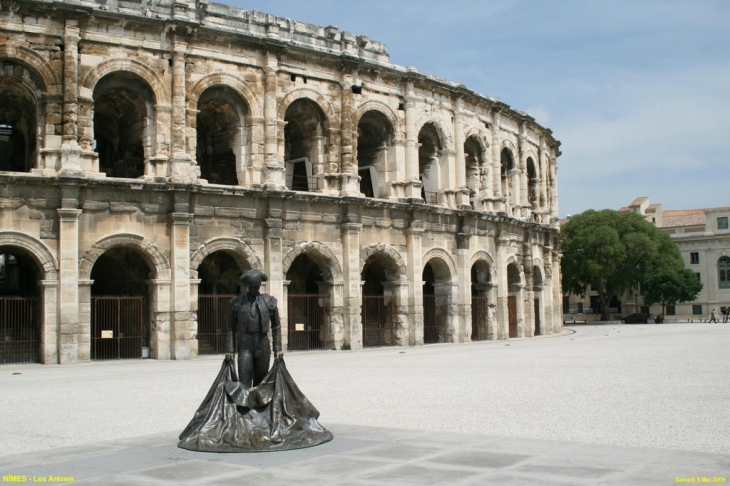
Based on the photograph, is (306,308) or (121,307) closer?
(121,307)

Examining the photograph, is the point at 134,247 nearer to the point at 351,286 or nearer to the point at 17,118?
the point at 17,118

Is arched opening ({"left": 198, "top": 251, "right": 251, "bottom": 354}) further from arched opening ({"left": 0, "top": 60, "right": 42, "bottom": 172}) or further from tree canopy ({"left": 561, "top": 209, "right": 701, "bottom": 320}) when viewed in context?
tree canopy ({"left": 561, "top": 209, "right": 701, "bottom": 320})

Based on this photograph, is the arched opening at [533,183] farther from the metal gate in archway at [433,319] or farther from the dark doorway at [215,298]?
the dark doorway at [215,298]

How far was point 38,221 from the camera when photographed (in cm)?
1945

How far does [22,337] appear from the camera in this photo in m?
21.3

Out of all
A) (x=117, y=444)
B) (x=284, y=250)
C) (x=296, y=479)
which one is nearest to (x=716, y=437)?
(x=296, y=479)

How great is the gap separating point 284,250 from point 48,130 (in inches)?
272

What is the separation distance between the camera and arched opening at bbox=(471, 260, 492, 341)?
2988cm

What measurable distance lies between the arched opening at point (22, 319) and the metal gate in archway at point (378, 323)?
973 cm

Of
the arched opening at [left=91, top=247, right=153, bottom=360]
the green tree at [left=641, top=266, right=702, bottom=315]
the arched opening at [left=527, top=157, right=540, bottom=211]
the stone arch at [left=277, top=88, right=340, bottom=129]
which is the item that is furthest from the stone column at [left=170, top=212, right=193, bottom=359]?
the green tree at [left=641, top=266, right=702, bottom=315]

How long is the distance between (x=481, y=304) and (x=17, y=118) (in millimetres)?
16798

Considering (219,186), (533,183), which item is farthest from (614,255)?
(219,186)

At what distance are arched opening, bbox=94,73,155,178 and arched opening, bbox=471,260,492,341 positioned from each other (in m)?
12.8

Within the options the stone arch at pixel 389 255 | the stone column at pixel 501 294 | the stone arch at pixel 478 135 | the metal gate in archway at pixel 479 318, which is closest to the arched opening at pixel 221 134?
the stone arch at pixel 389 255
